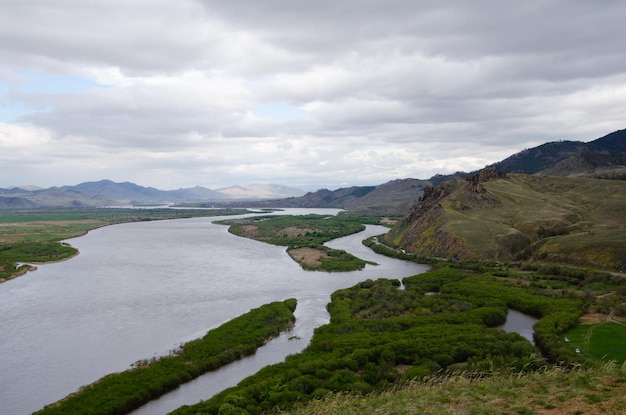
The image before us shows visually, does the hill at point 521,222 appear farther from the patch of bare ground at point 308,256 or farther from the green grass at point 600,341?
the green grass at point 600,341

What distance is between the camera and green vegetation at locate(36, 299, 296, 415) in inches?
1305

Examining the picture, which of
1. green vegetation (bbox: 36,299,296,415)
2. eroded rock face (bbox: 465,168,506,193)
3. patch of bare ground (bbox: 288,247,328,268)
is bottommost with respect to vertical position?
green vegetation (bbox: 36,299,296,415)

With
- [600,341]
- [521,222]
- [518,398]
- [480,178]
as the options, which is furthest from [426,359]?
[480,178]

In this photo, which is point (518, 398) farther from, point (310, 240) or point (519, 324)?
point (310, 240)

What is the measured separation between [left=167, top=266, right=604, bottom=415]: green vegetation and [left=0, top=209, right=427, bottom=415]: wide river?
15.8 feet

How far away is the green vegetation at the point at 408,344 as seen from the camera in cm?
3312

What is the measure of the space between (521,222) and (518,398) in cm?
10646

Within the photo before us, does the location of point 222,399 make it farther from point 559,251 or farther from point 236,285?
point 559,251

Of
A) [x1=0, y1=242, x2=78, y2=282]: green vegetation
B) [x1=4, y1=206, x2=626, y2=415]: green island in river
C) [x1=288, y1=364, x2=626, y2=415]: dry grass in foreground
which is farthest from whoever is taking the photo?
[x1=0, y1=242, x2=78, y2=282]: green vegetation

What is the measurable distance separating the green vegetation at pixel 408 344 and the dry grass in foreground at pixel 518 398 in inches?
125

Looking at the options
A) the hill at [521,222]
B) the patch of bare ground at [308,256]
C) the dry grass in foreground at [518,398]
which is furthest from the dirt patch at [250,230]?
the dry grass in foreground at [518,398]

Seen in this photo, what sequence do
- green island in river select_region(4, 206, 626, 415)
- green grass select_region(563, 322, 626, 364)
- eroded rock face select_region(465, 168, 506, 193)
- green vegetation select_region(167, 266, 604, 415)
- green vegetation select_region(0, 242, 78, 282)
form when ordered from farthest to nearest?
eroded rock face select_region(465, 168, 506, 193)
green vegetation select_region(0, 242, 78, 282)
green grass select_region(563, 322, 626, 364)
green vegetation select_region(167, 266, 604, 415)
green island in river select_region(4, 206, 626, 415)

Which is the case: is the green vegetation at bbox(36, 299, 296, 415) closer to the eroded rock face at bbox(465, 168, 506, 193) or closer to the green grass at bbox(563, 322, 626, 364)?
the green grass at bbox(563, 322, 626, 364)

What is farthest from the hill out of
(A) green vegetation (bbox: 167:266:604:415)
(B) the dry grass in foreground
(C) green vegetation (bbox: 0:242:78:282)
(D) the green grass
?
(C) green vegetation (bbox: 0:242:78:282)
